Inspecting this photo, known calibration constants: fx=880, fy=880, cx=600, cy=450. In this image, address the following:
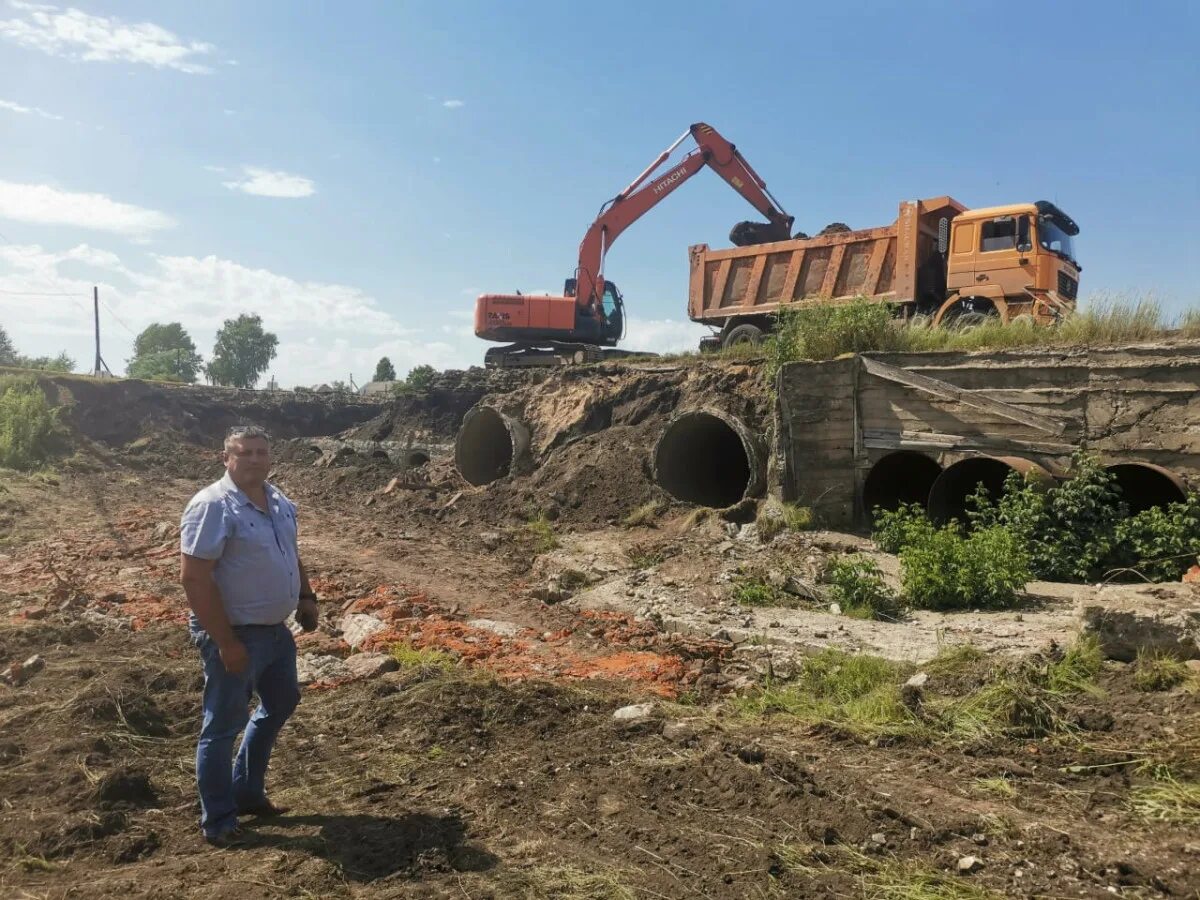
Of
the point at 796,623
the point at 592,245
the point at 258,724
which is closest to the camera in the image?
the point at 258,724

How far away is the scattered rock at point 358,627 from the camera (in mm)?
6709

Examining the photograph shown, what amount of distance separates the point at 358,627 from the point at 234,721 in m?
3.69

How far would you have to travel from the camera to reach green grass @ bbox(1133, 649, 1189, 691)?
439 centimetres

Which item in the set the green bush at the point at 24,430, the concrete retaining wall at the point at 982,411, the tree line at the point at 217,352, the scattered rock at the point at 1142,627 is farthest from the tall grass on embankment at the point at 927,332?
the tree line at the point at 217,352

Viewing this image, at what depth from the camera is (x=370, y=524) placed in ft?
43.8

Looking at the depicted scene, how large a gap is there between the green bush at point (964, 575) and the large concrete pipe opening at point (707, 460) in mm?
4287

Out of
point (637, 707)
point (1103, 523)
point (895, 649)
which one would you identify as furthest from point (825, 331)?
point (637, 707)

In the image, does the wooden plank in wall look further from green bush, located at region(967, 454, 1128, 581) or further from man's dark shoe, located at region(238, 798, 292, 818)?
man's dark shoe, located at region(238, 798, 292, 818)

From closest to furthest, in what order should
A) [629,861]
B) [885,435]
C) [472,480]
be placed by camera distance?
[629,861] < [885,435] < [472,480]

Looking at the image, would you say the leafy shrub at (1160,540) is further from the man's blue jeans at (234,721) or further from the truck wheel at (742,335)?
the truck wheel at (742,335)

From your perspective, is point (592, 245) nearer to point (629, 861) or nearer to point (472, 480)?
point (472, 480)

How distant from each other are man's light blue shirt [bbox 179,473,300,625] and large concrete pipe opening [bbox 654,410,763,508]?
8395mm

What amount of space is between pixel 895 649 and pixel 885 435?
4820mm

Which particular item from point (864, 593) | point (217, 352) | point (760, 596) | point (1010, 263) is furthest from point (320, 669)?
point (217, 352)
